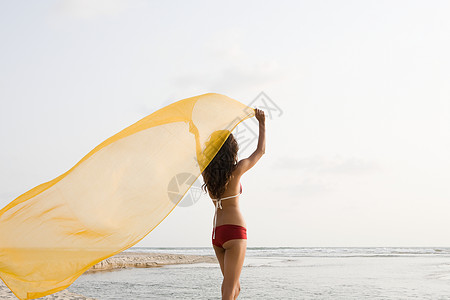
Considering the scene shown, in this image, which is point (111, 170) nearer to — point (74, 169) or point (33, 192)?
point (74, 169)

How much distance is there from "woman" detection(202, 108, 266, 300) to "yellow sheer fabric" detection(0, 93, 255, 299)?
4.8 inches

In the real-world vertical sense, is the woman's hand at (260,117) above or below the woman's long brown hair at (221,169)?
above

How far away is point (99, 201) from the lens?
13.5ft

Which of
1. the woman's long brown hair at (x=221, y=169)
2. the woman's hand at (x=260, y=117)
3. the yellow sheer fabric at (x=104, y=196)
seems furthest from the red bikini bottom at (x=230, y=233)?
the woman's hand at (x=260, y=117)

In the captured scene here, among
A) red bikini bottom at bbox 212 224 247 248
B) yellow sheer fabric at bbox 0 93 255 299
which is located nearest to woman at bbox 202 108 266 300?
red bikini bottom at bbox 212 224 247 248

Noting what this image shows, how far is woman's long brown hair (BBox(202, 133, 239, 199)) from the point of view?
157 inches

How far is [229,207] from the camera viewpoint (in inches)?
159

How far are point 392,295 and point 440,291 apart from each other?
1.61m

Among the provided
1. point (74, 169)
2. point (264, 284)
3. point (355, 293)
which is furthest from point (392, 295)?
point (74, 169)

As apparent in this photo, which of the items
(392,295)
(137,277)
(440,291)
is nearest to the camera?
(392,295)

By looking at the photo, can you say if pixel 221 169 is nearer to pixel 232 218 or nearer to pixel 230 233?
pixel 232 218

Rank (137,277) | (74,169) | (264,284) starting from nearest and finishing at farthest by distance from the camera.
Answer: (74,169)
(264,284)
(137,277)

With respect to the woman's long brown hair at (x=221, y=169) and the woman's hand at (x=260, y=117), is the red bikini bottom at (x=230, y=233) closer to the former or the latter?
the woman's long brown hair at (x=221, y=169)

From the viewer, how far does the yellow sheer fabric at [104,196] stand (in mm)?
4031
